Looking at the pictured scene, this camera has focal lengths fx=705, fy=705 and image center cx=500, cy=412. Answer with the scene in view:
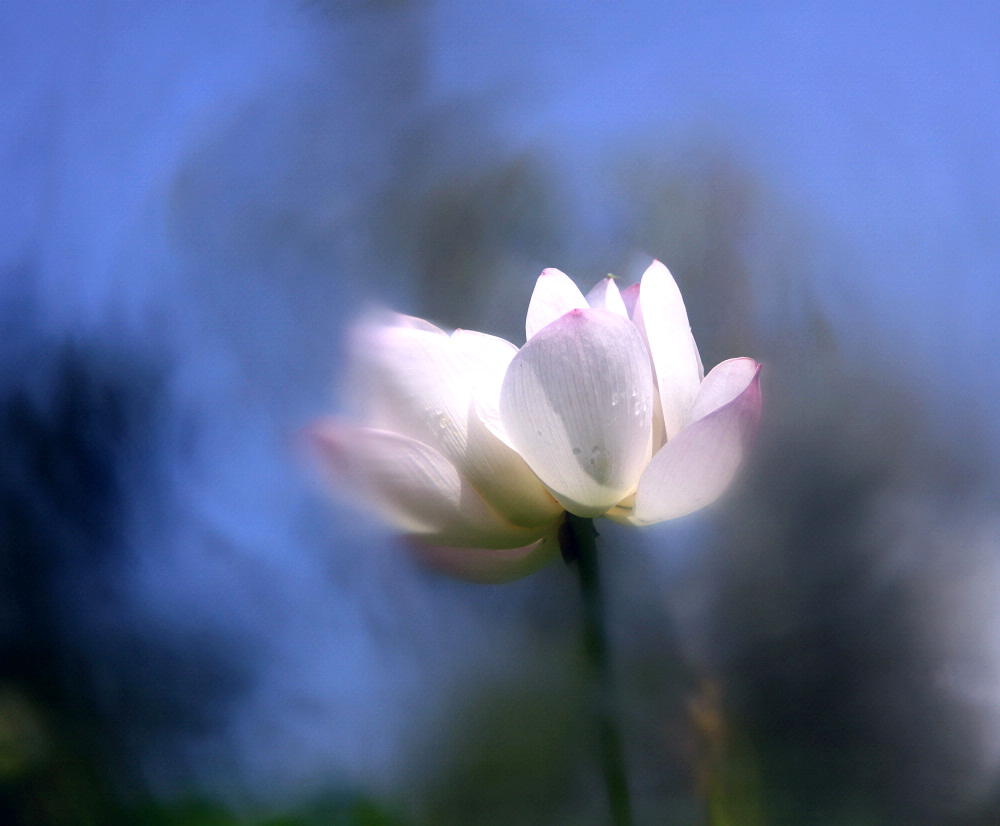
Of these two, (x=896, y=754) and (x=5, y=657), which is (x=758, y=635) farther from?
(x=5, y=657)

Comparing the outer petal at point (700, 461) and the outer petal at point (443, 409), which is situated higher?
the outer petal at point (443, 409)

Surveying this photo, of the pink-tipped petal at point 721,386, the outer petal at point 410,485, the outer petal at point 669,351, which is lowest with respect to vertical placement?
the outer petal at point 410,485

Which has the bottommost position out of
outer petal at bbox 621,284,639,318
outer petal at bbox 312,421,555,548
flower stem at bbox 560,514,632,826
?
flower stem at bbox 560,514,632,826

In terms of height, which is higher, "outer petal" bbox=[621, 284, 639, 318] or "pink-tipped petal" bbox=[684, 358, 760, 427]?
"outer petal" bbox=[621, 284, 639, 318]

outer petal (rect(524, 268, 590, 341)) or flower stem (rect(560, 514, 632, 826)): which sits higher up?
outer petal (rect(524, 268, 590, 341))
